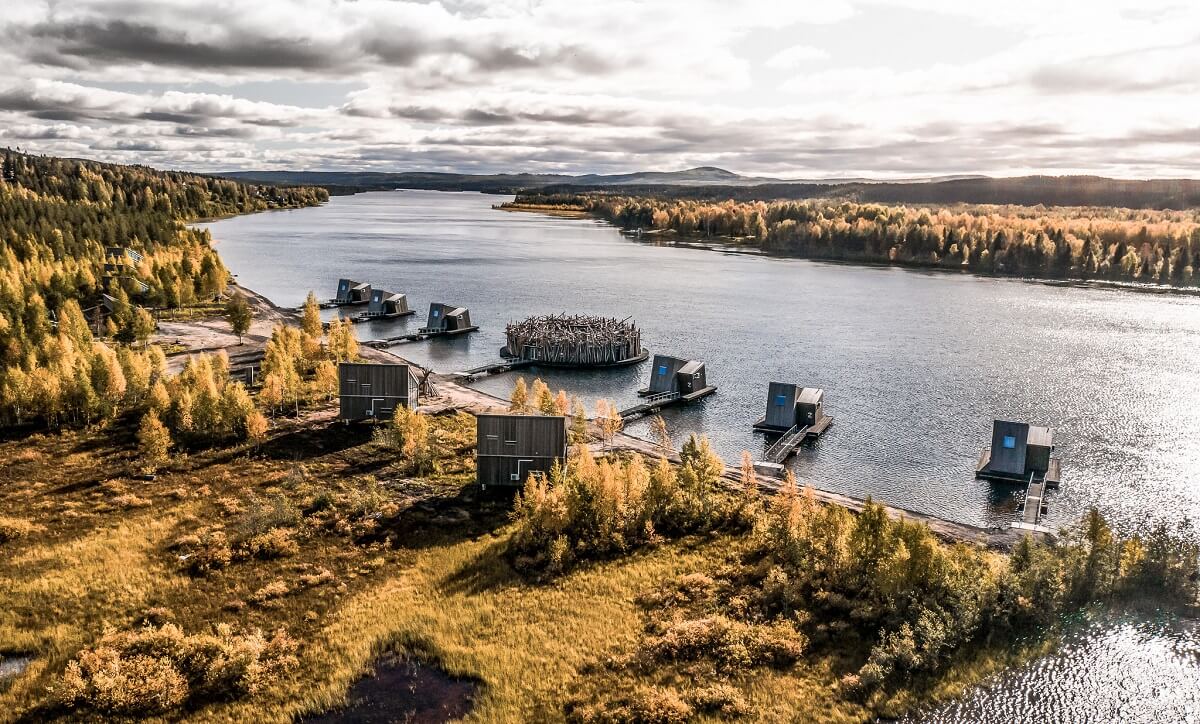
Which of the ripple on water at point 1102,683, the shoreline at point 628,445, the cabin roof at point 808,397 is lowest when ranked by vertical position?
the ripple on water at point 1102,683

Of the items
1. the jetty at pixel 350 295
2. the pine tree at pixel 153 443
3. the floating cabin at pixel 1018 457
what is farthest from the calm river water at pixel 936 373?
the pine tree at pixel 153 443

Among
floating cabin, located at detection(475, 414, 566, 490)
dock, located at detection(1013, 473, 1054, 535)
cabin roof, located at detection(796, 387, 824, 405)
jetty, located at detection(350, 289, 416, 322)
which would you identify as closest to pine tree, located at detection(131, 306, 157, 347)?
jetty, located at detection(350, 289, 416, 322)

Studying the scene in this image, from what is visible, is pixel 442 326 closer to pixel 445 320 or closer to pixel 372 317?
pixel 445 320

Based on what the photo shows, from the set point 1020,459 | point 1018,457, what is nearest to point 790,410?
point 1018,457

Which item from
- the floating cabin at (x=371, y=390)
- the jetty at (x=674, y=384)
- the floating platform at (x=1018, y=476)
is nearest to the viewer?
the floating platform at (x=1018, y=476)

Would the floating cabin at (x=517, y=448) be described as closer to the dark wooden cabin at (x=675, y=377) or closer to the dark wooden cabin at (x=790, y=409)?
the dark wooden cabin at (x=790, y=409)
